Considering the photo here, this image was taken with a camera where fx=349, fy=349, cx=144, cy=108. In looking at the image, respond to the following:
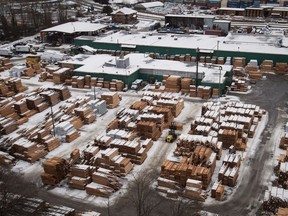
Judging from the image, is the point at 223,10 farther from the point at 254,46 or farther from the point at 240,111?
the point at 240,111

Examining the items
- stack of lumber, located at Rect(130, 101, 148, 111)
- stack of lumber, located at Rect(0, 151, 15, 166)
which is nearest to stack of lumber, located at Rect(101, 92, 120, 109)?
stack of lumber, located at Rect(130, 101, 148, 111)

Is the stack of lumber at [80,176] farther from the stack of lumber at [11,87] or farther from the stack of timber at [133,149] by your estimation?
the stack of lumber at [11,87]

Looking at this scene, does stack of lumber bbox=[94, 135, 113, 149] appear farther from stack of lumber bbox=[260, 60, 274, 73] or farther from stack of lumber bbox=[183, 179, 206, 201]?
stack of lumber bbox=[260, 60, 274, 73]

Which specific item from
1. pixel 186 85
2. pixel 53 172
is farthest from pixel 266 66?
pixel 53 172

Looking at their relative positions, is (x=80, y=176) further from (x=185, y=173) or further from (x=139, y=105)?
(x=139, y=105)

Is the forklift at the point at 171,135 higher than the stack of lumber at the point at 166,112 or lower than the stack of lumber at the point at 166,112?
lower

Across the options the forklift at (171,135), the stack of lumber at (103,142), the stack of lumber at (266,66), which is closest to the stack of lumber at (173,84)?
the forklift at (171,135)
